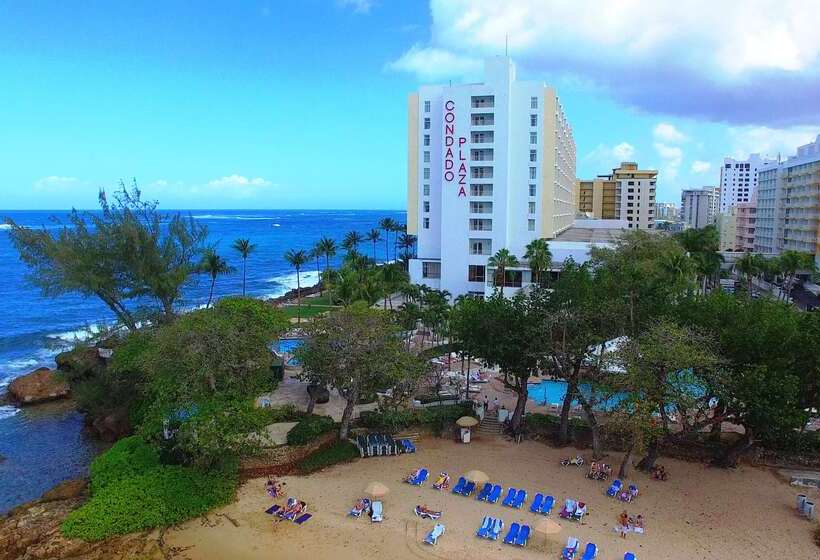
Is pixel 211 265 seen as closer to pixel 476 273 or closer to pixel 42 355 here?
pixel 42 355

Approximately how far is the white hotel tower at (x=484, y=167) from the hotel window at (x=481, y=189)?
11 centimetres

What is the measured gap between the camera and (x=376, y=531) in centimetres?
2212

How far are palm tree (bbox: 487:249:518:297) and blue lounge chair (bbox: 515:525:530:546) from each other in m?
33.9

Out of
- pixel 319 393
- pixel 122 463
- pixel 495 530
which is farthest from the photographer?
pixel 319 393

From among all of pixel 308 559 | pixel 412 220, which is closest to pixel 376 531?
pixel 308 559

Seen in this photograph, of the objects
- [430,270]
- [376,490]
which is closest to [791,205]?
[430,270]

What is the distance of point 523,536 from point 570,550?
5.68ft

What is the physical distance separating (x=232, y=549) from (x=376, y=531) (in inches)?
209

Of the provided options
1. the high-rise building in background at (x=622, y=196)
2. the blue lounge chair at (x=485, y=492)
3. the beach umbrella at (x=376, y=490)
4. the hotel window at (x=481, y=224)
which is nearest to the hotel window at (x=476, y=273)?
the hotel window at (x=481, y=224)

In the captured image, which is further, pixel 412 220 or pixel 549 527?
pixel 412 220

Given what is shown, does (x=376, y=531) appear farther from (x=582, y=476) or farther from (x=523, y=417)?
(x=523, y=417)

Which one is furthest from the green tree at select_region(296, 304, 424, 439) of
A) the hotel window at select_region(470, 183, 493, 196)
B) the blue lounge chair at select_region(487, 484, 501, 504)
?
the hotel window at select_region(470, 183, 493, 196)

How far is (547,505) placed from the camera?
23.3 metres

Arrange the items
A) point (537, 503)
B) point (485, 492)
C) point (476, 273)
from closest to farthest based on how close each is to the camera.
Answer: point (537, 503) < point (485, 492) < point (476, 273)
